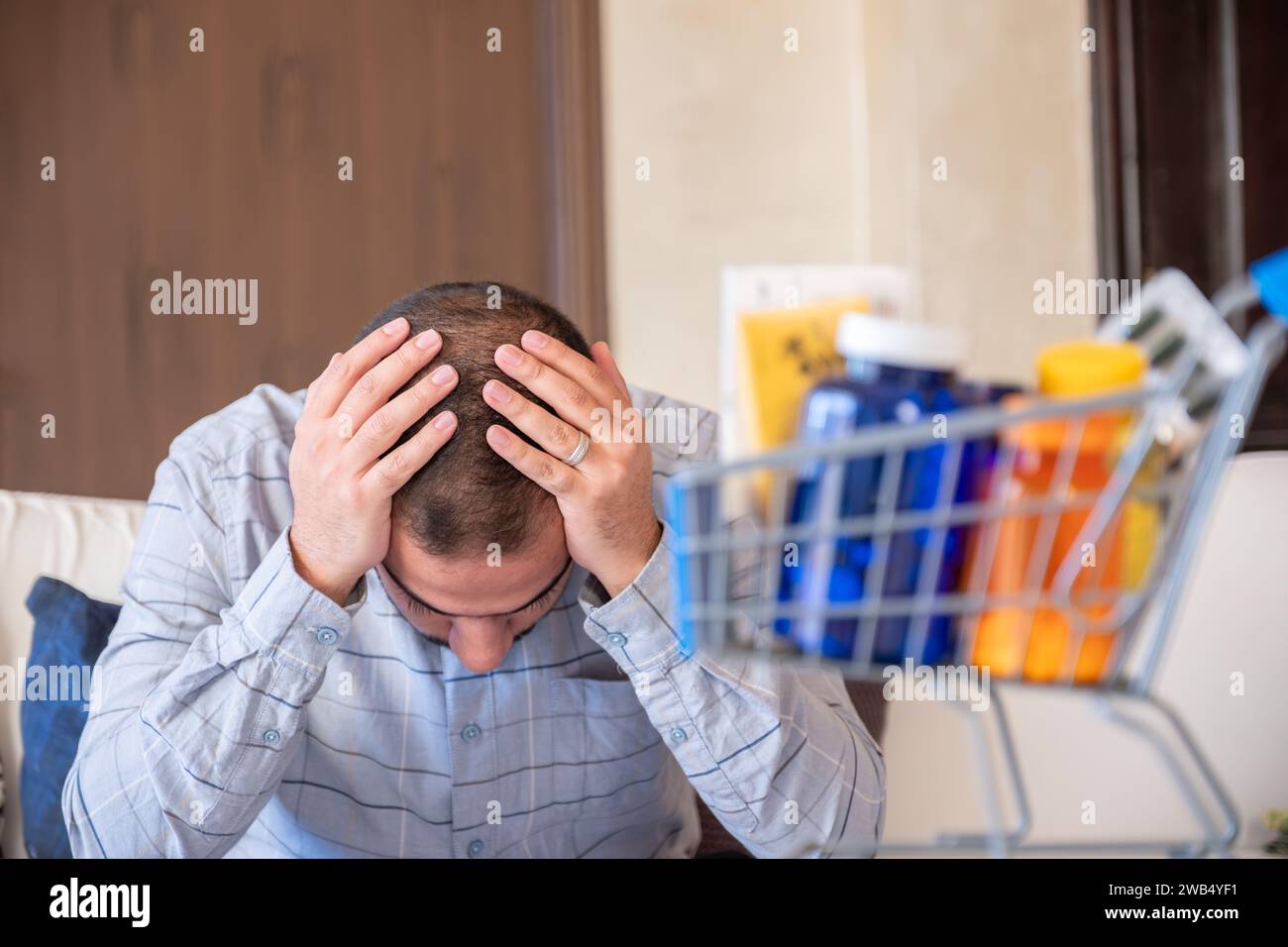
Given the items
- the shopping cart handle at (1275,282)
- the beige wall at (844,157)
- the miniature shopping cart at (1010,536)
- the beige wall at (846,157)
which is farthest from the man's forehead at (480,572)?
the beige wall at (844,157)

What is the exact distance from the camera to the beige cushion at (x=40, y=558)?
1301 millimetres

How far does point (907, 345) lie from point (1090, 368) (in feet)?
0.20

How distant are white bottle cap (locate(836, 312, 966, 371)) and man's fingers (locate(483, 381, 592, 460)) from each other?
0.29 m

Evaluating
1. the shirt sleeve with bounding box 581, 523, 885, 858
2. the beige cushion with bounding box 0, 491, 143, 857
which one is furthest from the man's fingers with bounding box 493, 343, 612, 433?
the beige cushion with bounding box 0, 491, 143, 857

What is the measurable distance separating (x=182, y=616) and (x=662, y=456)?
41 centimetres

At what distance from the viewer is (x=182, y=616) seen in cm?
95

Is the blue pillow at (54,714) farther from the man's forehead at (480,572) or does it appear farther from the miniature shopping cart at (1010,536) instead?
the miniature shopping cart at (1010,536)

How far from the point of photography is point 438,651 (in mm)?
998

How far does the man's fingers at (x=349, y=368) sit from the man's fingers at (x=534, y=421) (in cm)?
7

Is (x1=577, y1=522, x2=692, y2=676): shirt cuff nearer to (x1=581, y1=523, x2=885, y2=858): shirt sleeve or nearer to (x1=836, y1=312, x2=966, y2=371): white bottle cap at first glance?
(x1=581, y1=523, x2=885, y2=858): shirt sleeve

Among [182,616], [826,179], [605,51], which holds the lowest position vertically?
[182,616]

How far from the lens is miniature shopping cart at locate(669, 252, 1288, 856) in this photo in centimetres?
40
